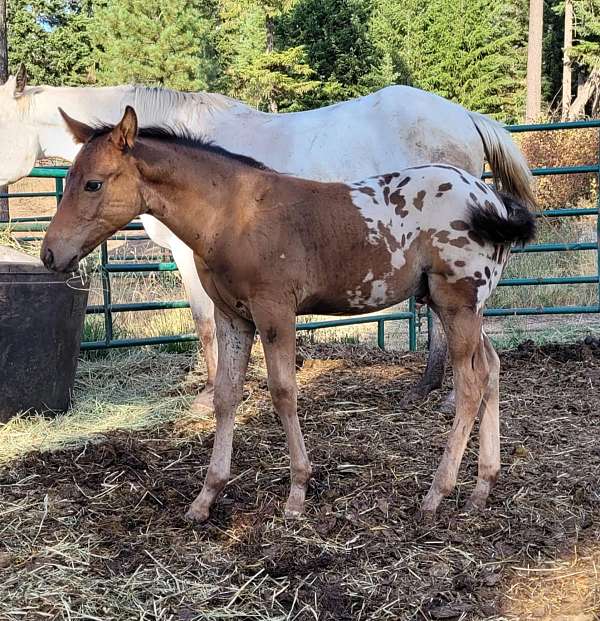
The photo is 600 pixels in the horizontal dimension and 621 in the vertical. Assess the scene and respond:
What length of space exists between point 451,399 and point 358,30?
2080 centimetres

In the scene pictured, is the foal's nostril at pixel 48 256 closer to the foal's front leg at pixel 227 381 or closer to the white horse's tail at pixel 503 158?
the foal's front leg at pixel 227 381

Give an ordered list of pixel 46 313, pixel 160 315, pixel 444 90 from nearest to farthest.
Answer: pixel 46 313 < pixel 160 315 < pixel 444 90

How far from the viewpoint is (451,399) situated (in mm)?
5016

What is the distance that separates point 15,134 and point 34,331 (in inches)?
63.3

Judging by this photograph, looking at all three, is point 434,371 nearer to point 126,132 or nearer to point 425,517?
point 425,517

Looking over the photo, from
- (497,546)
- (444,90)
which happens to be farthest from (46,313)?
(444,90)

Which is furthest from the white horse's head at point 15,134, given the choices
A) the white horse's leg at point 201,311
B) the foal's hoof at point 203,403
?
the foal's hoof at point 203,403

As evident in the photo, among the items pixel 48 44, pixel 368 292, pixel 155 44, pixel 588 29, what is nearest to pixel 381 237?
pixel 368 292

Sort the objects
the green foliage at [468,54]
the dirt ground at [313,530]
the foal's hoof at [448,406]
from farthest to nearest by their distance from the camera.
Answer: the green foliage at [468,54], the foal's hoof at [448,406], the dirt ground at [313,530]

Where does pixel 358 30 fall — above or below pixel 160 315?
above

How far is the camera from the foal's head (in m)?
2.96

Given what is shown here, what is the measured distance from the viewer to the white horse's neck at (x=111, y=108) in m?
5.15

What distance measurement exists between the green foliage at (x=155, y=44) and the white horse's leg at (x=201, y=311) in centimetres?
1879

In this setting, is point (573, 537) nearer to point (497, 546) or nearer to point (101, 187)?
point (497, 546)
